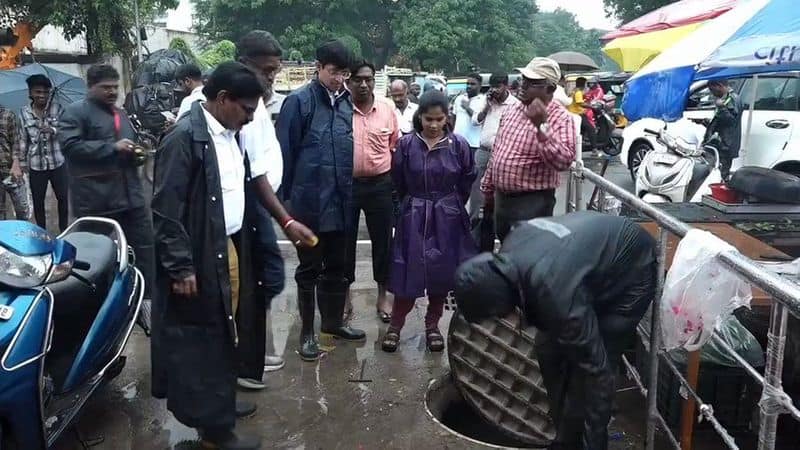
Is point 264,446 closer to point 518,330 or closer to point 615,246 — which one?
point 518,330

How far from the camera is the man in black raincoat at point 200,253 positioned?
278cm

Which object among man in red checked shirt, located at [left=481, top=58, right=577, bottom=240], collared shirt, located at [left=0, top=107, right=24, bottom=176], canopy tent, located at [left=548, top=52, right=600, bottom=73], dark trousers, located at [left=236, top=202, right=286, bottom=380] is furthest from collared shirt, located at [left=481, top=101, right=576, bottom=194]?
canopy tent, located at [left=548, top=52, right=600, bottom=73]

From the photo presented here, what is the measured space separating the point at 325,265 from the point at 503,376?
1322mm

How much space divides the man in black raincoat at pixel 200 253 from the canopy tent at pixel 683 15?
3.35m

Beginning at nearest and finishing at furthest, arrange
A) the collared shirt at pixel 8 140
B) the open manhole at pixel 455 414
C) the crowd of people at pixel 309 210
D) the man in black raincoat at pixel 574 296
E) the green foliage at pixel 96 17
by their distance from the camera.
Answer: the man in black raincoat at pixel 574 296 < the crowd of people at pixel 309 210 < the open manhole at pixel 455 414 < the collared shirt at pixel 8 140 < the green foliage at pixel 96 17

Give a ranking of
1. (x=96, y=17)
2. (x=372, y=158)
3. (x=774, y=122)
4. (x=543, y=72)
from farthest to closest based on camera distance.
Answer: (x=96, y=17), (x=774, y=122), (x=372, y=158), (x=543, y=72)

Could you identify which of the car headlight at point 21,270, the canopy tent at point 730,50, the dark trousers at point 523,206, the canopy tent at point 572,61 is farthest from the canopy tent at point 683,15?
the canopy tent at point 572,61

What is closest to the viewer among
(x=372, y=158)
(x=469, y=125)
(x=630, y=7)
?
(x=372, y=158)

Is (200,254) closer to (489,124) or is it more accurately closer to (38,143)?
(489,124)

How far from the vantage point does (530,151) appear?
3.91m

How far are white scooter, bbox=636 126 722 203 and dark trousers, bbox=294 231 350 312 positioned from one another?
3.14m

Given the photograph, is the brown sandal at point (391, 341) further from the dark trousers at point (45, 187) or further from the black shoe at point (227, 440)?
→ the dark trousers at point (45, 187)

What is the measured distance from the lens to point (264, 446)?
317 centimetres

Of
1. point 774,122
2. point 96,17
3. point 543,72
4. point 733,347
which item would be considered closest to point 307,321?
point 543,72
